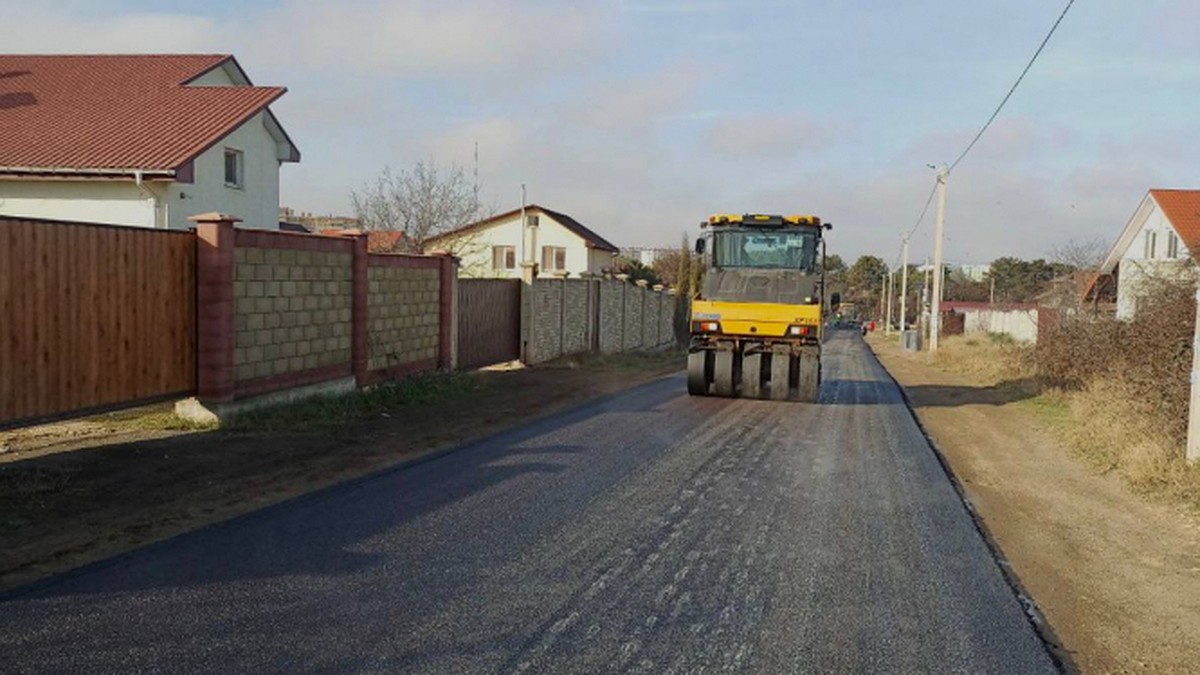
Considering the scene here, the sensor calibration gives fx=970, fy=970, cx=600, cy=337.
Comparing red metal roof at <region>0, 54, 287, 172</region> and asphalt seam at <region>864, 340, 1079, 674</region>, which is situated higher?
red metal roof at <region>0, 54, 287, 172</region>

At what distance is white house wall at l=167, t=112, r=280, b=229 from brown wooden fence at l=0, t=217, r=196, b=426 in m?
9.53

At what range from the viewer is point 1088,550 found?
303 inches

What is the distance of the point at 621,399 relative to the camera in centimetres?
1694

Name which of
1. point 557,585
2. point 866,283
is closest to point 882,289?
point 866,283

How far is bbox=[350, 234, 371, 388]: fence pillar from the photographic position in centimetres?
1476

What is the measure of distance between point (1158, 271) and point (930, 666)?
42.5 ft

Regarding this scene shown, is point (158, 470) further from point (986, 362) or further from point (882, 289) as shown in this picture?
point (882, 289)

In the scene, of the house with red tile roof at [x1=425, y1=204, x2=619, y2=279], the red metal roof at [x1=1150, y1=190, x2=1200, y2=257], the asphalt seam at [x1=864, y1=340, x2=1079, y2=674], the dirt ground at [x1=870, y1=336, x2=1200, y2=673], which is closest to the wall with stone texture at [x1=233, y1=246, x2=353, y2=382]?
the asphalt seam at [x1=864, y1=340, x2=1079, y2=674]

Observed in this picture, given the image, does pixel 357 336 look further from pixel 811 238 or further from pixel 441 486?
pixel 811 238

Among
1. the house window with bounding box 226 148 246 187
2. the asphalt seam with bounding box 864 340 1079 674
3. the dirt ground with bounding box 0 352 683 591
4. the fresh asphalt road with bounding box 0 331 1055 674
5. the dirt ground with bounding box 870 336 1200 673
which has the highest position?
the house window with bounding box 226 148 246 187

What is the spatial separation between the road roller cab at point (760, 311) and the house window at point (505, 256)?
1386 inches

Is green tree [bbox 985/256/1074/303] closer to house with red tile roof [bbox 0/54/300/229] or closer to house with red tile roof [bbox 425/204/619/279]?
house with red tile roof [bbox 425/204/619/279]

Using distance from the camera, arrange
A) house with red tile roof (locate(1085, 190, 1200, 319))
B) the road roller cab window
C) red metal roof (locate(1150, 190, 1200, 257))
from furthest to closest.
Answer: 1. red metal roof (locate(1150, 190, 1200, 257))
2. house with red tile roof (locate(1085, 190, 1200, 319))
3. the road roller cab window

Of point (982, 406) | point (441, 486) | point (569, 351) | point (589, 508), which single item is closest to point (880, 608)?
point (589, 508)
